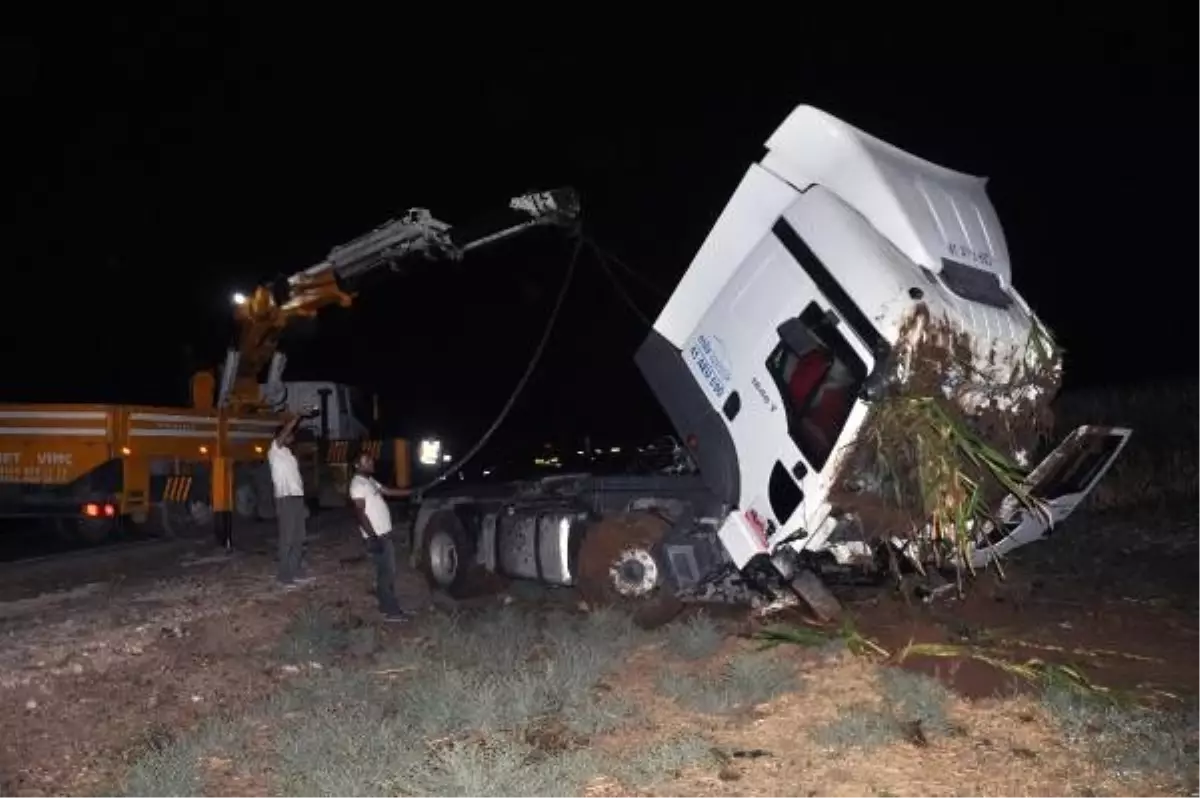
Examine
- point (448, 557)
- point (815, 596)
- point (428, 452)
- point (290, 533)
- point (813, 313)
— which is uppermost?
point (813, 313)

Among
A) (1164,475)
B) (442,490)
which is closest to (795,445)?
(442,490)

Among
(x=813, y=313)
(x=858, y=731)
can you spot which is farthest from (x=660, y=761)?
(x=813, y=313)

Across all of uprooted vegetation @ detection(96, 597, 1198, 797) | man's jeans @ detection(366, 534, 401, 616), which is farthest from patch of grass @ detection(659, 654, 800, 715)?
man's jeans @ detection(366, 534, 401, 616)

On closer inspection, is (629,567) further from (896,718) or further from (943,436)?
(896,718)

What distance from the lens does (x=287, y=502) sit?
435 inches

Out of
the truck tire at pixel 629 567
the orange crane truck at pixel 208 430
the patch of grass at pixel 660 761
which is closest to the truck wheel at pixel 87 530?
the orange crane truck at pixel 208 430

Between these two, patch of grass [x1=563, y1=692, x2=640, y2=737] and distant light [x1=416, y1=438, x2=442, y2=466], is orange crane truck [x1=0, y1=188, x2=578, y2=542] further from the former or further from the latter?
patch of grass [x1=563, y1=692, x2=640, y2=737]

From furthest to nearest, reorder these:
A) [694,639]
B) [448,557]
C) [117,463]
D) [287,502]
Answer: [117,463] < [448,557] < [287,502] < [694,639]

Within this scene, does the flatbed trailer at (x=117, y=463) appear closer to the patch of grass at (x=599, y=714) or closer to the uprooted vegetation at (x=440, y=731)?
the uprooted vegetation at (x=440, y=731)

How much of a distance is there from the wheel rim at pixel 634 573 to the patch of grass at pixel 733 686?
1818 millimetres

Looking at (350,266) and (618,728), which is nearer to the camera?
(618,728)

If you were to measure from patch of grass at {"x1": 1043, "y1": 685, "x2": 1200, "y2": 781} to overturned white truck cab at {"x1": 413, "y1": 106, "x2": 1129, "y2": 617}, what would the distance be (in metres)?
1.37

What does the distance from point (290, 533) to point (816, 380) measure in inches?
229

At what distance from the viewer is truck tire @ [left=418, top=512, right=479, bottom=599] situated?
441 inches
